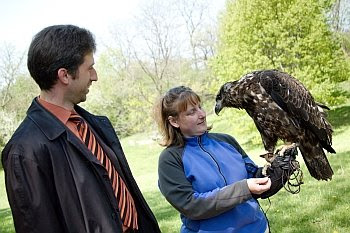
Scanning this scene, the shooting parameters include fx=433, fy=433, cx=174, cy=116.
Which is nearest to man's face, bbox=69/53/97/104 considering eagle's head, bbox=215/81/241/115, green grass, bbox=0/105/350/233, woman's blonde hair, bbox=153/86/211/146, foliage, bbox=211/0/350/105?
woman's blonde hair, bbox=153/86/211/146

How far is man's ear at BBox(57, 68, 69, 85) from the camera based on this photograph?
2066 mm

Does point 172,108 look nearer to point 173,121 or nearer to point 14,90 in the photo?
point 173,121

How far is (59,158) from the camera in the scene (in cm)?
199

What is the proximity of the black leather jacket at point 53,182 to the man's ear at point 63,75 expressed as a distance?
0.17m

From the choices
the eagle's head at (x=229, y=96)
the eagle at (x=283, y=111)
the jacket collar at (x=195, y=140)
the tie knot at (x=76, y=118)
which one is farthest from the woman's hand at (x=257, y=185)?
the eagle's head at (x=229, y=96)

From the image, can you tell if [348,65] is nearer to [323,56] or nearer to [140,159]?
[323,56]

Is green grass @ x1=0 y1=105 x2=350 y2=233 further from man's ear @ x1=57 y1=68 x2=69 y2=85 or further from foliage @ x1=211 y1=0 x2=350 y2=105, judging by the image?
foliage @ x1=211 y1=0 x2=350 y2=105

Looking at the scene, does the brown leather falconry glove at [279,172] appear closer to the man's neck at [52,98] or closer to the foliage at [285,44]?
the man's neck at [52,98]

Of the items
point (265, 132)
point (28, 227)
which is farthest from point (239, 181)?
point (265, 132)

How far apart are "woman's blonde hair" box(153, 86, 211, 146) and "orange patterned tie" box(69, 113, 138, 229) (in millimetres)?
503

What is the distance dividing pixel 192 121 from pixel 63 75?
0.88m

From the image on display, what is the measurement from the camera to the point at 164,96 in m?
2.72

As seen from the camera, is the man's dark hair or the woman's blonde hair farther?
the woman's blonde hair

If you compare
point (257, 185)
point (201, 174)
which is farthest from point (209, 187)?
point (257, 185)
